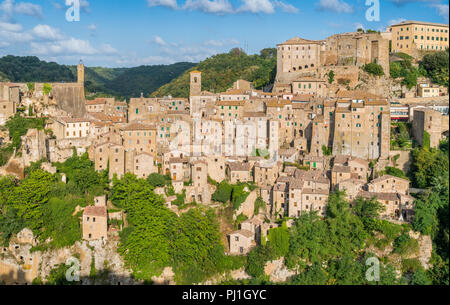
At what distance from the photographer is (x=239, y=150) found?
111 feet

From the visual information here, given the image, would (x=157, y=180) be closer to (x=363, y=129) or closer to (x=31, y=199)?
(x=31, y=199)

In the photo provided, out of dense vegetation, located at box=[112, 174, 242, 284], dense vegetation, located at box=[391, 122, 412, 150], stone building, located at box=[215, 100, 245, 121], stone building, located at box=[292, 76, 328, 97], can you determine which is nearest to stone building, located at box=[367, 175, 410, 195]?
dense vegetation, located at box=[391, 122, 412, 150]

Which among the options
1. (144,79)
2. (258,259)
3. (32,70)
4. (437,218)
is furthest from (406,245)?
(144,79)

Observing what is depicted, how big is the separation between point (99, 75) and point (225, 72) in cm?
2869

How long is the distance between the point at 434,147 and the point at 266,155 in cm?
1027

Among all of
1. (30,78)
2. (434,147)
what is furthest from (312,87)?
(30,78)

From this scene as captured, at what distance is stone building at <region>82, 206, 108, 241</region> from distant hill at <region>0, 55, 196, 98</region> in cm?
2539

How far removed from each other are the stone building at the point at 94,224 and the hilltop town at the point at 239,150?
0.17 ft

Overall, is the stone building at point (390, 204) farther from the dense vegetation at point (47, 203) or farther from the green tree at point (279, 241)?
the dense vegetation at point (47, 203)

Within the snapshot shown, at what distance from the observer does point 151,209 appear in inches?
1118

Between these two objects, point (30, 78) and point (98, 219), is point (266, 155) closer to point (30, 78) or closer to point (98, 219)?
point (98, 219)

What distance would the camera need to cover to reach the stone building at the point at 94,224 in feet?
91.4

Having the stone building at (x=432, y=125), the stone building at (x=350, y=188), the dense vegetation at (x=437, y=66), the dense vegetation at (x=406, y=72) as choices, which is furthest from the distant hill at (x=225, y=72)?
the stone building at (x=350, y=188)

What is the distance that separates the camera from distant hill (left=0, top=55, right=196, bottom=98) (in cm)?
6066
